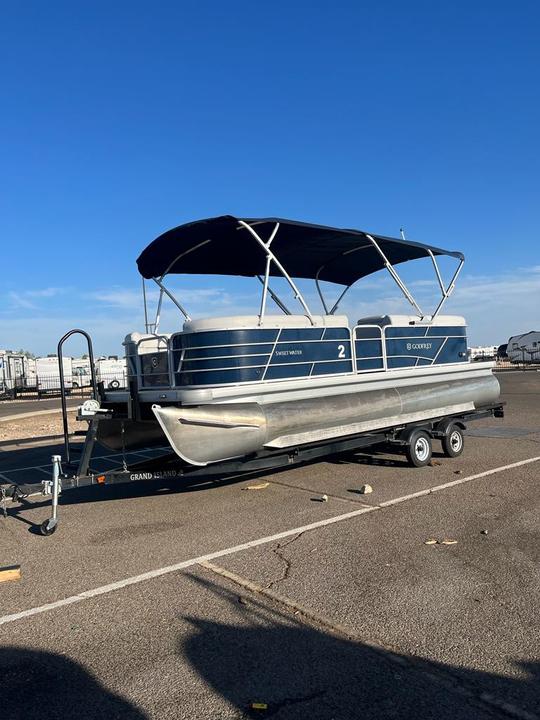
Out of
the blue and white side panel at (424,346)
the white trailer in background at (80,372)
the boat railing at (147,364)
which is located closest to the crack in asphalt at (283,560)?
the boat railing at (147,364)

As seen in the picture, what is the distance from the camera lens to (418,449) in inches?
357

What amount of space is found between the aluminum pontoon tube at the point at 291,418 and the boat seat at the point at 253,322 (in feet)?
2.93

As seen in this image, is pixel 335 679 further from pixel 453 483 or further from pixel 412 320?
pixel 412 320

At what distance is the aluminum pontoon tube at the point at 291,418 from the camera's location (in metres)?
6.30

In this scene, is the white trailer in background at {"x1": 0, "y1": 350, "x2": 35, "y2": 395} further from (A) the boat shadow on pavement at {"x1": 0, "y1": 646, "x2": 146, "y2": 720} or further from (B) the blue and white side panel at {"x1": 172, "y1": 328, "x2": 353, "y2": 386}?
(A) the boat shadow on pavement at {"x1": 0, "y1": 646, "x2": 146, "y2": 720}

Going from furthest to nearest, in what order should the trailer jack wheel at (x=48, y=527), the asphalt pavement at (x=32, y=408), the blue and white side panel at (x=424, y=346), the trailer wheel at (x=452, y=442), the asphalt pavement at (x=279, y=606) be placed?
the asphalt pavement at (x=32, y=408) → the trailer wheel at (x=452, y=442) → the blue and white side panel at (x=424, y=346) → the trailer jack wheel at (x=48, y=527) → the asphalt pavement at (x=279, y=606)

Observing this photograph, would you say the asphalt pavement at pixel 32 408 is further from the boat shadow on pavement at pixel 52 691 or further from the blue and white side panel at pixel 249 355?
the boat shadow on pavement at pixel 52 691

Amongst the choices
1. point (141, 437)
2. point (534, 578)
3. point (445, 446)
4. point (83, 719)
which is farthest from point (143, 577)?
point (445, 446)

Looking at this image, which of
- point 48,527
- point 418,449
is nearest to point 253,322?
point 48,527

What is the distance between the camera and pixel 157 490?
321 inches

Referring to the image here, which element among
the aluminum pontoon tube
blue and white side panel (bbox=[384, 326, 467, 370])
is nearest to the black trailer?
the aluminum pontoon tube

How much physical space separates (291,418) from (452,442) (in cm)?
376

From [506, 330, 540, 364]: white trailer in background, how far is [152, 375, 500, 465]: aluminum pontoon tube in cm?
4589

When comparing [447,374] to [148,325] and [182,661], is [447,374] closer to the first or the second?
[148,325]
